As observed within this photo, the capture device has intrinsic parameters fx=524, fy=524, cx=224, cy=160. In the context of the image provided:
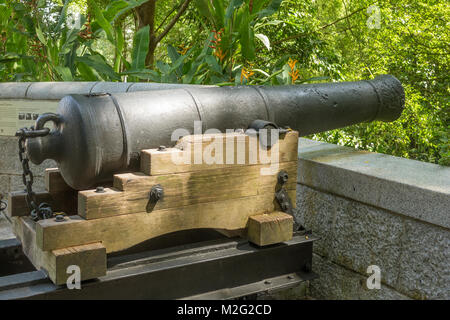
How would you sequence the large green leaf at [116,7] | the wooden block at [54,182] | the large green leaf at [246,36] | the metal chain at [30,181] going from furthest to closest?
the large green leaf at [116,7] < the large green leaf at [246,36] < the wooden block at [54,182] < the metal chain at [30,181]

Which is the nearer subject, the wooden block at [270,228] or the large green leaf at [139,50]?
the wooden block at [270,228]

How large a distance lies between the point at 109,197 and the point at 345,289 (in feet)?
4.58

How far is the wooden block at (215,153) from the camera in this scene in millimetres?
1979

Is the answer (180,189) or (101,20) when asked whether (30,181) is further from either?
(101,20)

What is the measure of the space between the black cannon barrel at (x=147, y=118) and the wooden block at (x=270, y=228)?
1.39 feet

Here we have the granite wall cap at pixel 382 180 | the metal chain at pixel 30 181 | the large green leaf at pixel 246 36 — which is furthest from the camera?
the large green leaf at pixel 246 36

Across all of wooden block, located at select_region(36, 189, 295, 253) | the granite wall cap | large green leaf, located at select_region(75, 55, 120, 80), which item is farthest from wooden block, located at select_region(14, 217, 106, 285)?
large green leaf, located at select_region(75, 55, 120, 80)

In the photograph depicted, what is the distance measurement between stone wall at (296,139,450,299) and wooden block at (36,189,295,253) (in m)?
0.47

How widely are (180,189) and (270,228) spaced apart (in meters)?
0.45

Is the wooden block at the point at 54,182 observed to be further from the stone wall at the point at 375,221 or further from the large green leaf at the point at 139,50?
the large green leaf at the point at 139,50

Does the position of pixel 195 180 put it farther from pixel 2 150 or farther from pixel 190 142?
pixel 2 150

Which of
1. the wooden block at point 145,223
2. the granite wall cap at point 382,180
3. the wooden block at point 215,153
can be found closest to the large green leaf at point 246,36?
the granite wall cap at point 382,180

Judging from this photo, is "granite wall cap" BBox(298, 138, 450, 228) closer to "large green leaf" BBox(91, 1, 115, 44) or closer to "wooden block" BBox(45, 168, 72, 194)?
"wooden block" BBox(45, 168, 72, 194)
